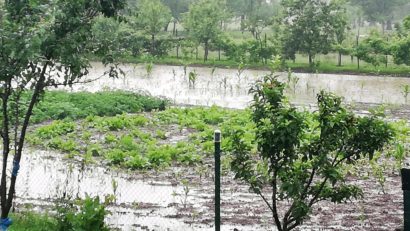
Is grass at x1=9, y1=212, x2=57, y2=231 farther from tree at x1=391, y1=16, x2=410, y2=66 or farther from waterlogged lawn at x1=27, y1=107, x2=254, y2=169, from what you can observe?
tree at x1=391, y1=16, x2=410, y2=66

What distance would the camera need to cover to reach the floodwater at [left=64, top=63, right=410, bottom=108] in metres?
24.3

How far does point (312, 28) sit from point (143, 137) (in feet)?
73.0

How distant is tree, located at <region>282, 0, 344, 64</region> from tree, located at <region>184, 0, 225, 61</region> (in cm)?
468

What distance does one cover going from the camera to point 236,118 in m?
17.5

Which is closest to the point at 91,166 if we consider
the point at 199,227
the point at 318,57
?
the point at 199,227

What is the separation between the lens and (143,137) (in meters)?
15.4

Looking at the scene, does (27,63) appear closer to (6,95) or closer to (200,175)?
(6,95)

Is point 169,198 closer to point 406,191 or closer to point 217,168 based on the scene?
point 217,168

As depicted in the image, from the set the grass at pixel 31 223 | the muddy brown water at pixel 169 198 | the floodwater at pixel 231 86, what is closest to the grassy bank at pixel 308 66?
the floodwater at pixel 231 86

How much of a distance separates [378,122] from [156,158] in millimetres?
7400

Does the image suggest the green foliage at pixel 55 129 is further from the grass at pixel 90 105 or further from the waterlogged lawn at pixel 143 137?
the grass at pixel 90 105

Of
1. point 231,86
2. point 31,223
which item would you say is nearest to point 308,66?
point 231,86

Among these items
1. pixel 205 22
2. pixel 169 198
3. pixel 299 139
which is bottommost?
pixel 169 198

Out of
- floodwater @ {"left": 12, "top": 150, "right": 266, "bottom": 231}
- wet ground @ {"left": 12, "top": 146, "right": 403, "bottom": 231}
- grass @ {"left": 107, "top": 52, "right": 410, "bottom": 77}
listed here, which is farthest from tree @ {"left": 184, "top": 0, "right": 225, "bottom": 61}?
wet ground @ {"left": 12, "top": 146, "right": 403, "bottom": 231}
